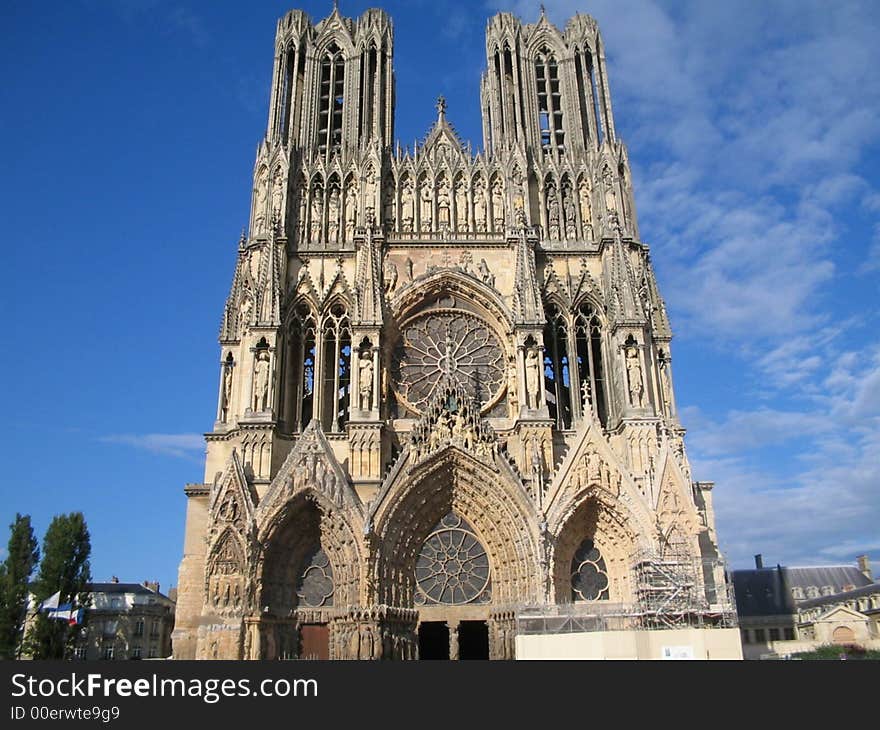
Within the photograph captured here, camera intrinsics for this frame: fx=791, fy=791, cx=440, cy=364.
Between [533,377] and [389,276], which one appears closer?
[533,377]

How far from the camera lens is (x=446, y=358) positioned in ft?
80.2

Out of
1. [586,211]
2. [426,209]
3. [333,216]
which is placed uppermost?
[426,209]

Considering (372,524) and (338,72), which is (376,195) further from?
(372,524)

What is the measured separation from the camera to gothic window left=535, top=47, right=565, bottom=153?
28.0 m

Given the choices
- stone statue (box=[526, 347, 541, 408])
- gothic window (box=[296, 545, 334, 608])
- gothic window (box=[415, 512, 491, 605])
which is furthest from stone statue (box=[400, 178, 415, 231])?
gothic window (box=[296, 545, 334, 608])

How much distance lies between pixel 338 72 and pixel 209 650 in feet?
66.6

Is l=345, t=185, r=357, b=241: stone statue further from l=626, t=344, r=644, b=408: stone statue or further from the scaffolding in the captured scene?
the scaffolding

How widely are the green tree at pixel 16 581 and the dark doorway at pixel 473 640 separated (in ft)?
56.5

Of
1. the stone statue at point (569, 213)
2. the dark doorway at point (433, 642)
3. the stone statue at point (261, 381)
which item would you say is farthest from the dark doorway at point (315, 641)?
the stone statue at point (569, 213)

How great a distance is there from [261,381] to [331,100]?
11.4 metres

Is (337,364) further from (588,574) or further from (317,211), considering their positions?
(588,574)

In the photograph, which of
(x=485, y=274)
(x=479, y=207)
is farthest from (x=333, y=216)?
(x=485, y=274)

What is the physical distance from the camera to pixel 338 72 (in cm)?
2906

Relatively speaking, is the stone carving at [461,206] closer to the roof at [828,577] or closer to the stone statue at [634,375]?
the stone statue at [634,375]
